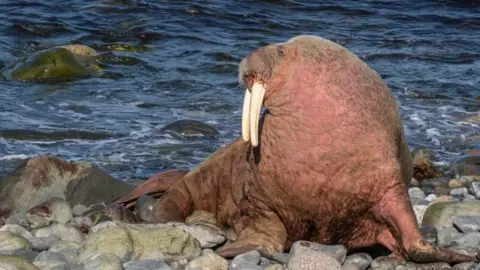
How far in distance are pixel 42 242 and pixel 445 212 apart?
8.49 feet

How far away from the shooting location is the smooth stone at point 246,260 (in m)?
5.87

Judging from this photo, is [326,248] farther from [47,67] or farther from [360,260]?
[47,67]

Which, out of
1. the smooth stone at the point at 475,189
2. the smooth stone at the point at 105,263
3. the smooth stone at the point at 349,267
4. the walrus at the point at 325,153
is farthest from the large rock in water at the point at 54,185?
the smooth stone at the point at 475,189

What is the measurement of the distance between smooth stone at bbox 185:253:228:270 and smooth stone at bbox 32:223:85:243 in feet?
3.18

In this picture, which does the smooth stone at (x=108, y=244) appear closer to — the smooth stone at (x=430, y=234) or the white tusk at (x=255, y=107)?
the white tusk at (x=255, y=107)

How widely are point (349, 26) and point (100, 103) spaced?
27.0ft

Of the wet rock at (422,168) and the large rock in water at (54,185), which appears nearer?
the large rock in water at (54,185)

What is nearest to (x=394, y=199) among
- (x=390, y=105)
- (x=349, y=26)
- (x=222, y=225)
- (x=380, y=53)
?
(x=390, y=105)

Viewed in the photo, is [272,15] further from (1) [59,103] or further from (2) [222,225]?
(2) [222,225]

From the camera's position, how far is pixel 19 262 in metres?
5.56

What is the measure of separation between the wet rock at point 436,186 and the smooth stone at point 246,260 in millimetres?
3072

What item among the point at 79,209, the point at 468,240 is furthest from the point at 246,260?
the point at 79,209

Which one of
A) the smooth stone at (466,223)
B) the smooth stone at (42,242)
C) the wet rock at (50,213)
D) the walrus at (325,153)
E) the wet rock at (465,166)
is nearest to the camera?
the walrus at (325,153)

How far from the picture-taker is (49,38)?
16891 millimetres
